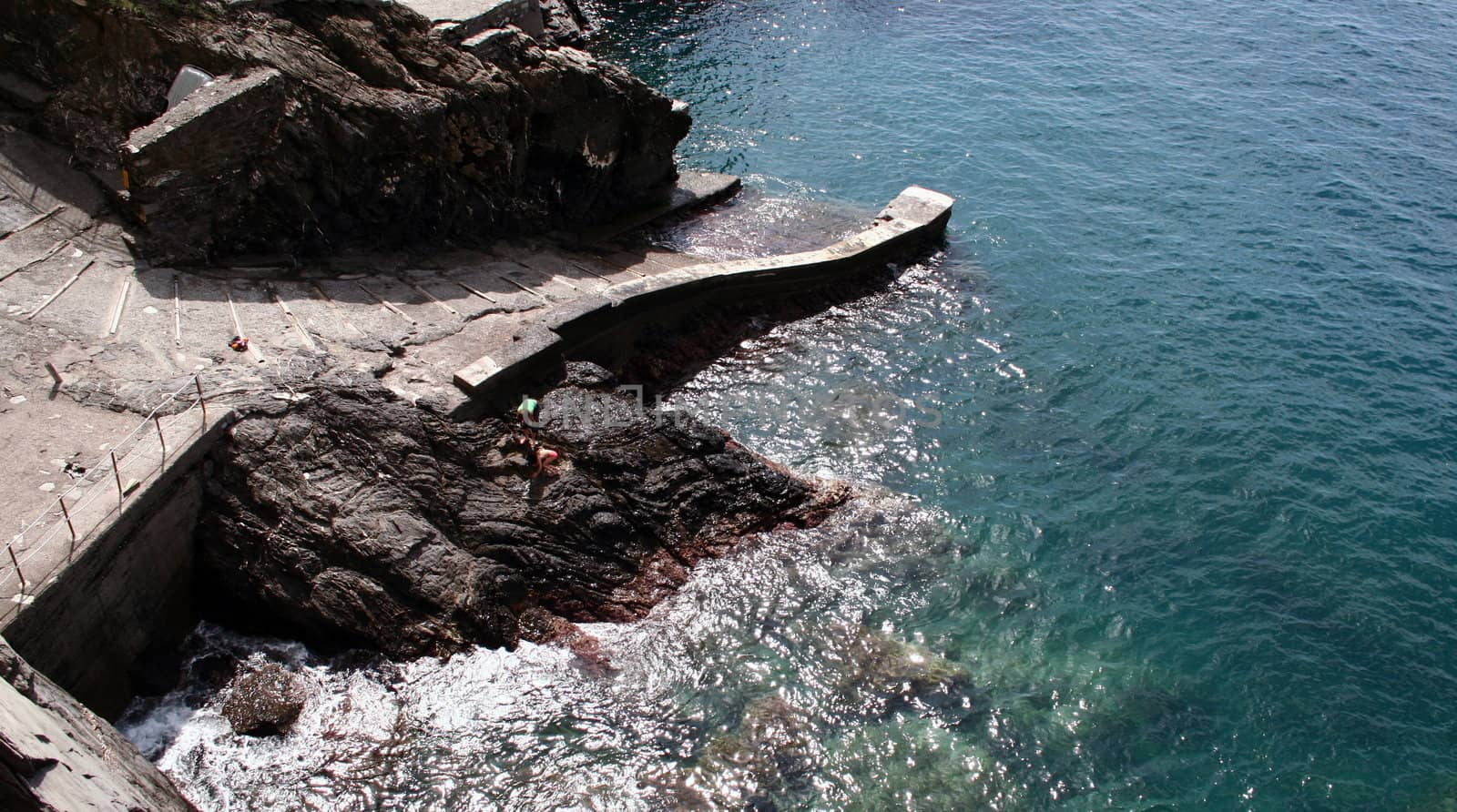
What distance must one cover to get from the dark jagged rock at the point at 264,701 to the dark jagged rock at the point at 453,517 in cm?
66

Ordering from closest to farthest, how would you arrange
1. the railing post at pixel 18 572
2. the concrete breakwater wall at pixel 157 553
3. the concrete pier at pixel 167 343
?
the railing post at pixel 18 572 → the concrete breakwater wall at pixel 157 553 → the concrete pier at pixel 167 343

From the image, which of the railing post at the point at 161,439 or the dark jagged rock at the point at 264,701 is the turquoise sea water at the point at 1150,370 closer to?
the dark jagged rock at the point at 264,701

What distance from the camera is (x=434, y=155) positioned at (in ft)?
57.9

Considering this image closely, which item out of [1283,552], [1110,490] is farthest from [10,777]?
[1283,552]

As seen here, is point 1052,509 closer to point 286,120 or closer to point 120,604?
point 120,604

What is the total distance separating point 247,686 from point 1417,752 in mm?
14805

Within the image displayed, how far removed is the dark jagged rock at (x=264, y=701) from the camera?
11.1 meters

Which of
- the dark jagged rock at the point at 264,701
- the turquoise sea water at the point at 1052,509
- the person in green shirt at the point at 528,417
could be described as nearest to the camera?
the dark jagged rock at the point at 264,701

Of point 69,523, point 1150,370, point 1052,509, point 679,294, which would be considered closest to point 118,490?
point 69,523

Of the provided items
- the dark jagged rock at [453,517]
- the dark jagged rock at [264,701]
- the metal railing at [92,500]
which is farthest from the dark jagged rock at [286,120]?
the dark jagged rock at [264,701]

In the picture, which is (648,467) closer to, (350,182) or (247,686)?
(247,686)

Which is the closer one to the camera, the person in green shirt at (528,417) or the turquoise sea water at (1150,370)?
the turquoise sea water at (1150,370)

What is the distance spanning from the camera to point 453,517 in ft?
42.8

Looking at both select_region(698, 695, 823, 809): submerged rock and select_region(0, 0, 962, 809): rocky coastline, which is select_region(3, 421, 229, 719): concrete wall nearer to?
select_region(0, 0, 962, 809): rocky coastline
